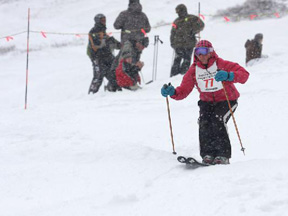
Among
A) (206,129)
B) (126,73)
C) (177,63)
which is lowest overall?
(206,129)

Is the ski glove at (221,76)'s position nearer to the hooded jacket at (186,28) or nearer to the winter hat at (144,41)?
the winter hat at (144,41)

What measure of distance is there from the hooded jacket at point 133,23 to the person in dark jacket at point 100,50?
0.39 metres

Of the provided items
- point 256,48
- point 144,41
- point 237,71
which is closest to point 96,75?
point 144,41

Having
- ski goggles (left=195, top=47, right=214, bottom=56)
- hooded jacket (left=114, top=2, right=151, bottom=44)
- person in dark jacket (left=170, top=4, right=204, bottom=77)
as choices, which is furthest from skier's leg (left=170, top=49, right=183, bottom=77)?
ski goggles (left=195, top=47, right=214, bottom=56)

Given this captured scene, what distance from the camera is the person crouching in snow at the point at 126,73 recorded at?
1029 cm

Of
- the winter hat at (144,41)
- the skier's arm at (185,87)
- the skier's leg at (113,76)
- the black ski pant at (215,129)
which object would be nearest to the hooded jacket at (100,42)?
the skier's leg at (113,76)

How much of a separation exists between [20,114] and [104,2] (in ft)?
68.5

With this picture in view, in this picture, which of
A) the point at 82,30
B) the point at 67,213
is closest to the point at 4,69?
A: the point at 82,30

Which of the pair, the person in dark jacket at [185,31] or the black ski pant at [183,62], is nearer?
the person in dark jacket at [185,31]

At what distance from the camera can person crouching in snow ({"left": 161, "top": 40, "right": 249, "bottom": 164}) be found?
468 cm

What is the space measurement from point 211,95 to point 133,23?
20.9ft

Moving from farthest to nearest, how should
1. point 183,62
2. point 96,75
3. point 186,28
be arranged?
point 183,62
point 96,75
point 186,28

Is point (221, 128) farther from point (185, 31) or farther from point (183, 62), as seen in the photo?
point (183, 62)

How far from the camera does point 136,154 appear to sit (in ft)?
17.3
